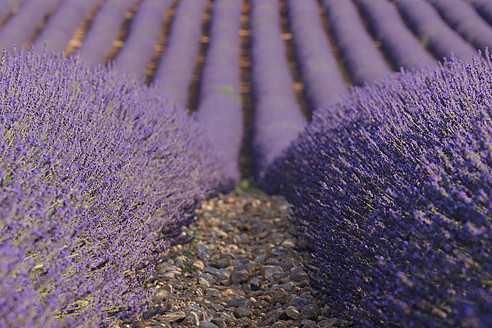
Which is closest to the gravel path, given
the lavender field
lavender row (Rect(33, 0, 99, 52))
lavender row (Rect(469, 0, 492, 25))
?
the lavender field

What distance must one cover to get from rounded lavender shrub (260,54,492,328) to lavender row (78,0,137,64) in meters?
7.40

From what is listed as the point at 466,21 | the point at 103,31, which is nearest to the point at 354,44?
the point at 466,21

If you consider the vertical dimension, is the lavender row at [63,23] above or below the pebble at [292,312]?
above

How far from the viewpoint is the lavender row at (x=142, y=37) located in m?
9.26

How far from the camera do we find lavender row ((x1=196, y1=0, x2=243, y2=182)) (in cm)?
724

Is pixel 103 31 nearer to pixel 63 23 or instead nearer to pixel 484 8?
pixel 63 23

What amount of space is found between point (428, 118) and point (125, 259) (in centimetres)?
176

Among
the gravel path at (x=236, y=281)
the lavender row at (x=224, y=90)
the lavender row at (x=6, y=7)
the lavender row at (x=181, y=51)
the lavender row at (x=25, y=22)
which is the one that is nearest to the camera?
the gravel path at (x=236, y=281)

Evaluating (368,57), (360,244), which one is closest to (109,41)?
(368,57)

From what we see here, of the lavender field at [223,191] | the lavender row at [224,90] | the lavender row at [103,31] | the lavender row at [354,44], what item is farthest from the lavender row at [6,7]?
the lavender field at [223,191]

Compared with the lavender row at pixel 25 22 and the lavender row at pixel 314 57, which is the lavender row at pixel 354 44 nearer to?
the lavender row at pixel 314 57

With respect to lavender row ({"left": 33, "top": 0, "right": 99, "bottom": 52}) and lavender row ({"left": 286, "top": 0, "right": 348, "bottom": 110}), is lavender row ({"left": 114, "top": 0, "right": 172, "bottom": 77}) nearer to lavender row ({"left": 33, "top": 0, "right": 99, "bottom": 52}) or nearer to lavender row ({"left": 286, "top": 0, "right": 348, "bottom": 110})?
lavender row ({"left": 33, "top": 0, "right": 99, "bottom": 52})

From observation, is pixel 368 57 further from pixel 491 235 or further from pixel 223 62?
pixel 491 235

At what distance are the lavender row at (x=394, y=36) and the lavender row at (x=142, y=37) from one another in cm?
544
